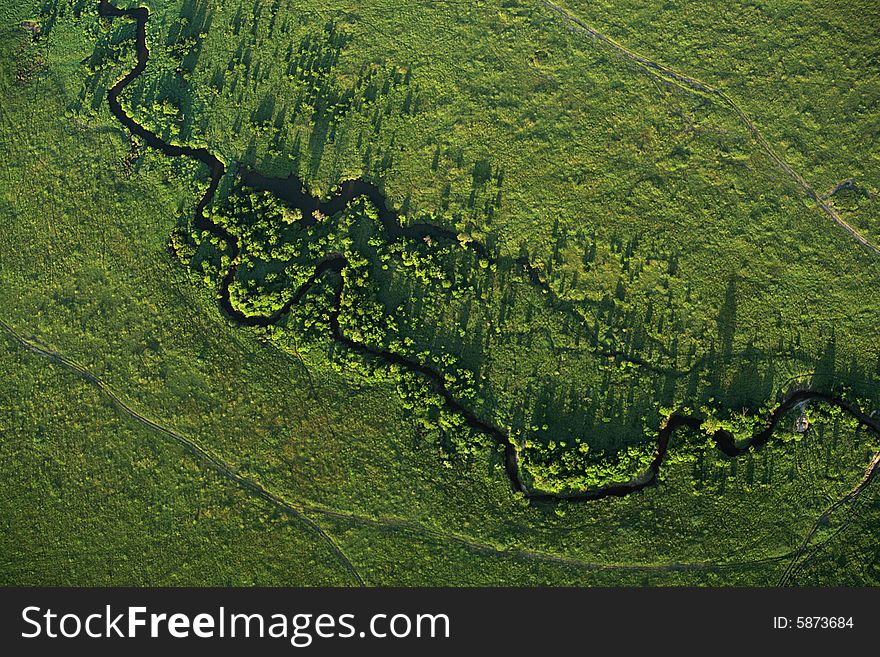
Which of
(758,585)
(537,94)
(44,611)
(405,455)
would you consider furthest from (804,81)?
(44,611)

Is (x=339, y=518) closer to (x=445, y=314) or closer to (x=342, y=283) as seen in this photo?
(x=445, y=314)

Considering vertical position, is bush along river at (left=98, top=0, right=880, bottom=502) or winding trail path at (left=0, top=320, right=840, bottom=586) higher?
bush along river at (left=98, top=0, right=880, bottom=502)

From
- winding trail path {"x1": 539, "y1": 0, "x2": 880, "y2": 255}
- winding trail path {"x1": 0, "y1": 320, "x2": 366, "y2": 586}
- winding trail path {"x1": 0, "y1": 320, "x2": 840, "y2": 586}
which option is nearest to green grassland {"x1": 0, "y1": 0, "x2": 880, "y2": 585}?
winding trail path {"x1": 0, "y1": 320, "x2": 840, "y2": 586}

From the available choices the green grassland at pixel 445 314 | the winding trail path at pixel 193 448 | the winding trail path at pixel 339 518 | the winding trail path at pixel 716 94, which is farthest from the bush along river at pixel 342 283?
the winding trail path at pixel 716 94

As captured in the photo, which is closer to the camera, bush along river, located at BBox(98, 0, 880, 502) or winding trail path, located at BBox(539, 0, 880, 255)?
bush along river, located at BBox(98, 0, 880, 502)

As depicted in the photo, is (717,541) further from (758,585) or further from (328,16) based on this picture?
(328,16)

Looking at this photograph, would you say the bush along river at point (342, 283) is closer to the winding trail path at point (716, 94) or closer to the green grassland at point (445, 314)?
the green grassland at point (445, 314)

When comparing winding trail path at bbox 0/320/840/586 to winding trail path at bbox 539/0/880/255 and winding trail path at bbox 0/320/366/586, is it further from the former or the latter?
winding trail path at bbox 539/0/880/255
